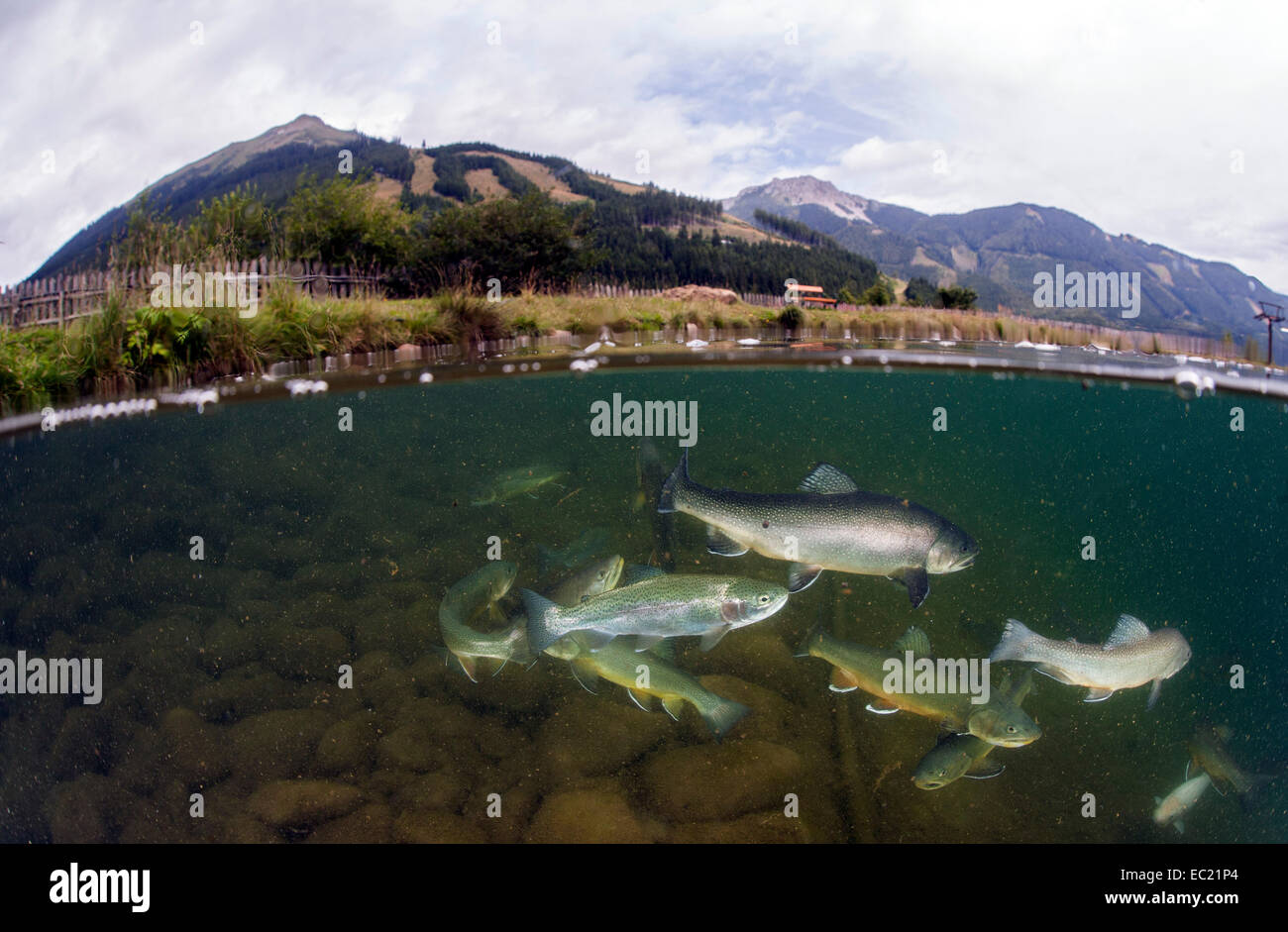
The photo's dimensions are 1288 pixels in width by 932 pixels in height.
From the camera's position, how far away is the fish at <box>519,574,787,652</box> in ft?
12.5

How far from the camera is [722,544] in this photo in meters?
4.34

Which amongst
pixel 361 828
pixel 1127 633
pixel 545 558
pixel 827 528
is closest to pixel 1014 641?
pixel 1127 633

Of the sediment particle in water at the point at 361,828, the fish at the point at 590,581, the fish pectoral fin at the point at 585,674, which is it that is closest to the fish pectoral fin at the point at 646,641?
the fish at the point at 590,581

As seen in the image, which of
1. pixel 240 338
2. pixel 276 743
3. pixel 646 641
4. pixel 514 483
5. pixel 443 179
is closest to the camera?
pixel 646 641

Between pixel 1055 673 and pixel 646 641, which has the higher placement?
pixel 646 641

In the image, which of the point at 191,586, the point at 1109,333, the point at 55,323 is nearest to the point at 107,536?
the point at 191,586

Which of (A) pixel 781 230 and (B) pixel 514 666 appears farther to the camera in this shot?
(A) pixel 781 230

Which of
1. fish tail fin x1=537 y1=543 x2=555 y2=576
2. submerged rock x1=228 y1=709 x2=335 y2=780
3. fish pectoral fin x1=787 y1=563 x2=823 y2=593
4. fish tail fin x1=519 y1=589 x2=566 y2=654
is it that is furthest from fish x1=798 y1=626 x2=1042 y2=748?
submerged rock x1=228 y1=709 x2=335 y2=780

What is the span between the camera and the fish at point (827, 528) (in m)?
4.20

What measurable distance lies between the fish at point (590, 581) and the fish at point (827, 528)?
0.52 metres

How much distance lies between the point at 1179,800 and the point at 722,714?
410 cm

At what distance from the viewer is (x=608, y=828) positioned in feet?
14.3

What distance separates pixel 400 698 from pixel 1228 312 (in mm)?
113695

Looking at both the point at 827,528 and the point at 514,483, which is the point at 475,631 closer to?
the point at 514,483
